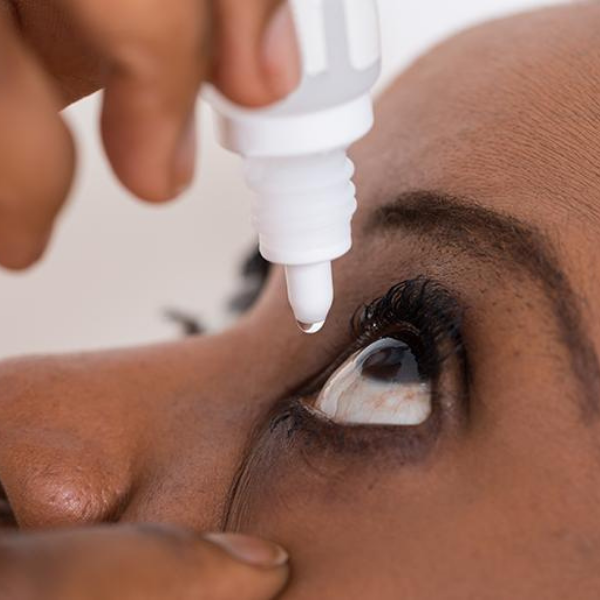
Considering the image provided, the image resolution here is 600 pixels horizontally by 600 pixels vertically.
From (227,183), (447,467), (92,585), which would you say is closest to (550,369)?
(447,467)

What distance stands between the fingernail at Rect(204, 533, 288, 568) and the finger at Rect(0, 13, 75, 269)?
152mm

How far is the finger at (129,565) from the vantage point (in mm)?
383

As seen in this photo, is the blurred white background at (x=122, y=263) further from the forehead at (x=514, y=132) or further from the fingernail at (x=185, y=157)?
the fingernail at (x=185, y=157)

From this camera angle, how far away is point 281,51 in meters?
0.37

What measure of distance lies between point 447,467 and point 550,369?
66 millimetres

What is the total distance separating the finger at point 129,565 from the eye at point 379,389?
14cm

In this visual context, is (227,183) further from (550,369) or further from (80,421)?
(550,369)

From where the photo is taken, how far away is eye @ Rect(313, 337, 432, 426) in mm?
548

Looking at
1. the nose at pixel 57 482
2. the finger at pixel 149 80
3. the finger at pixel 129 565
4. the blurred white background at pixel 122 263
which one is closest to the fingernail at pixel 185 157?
the finger at pixel 149 80

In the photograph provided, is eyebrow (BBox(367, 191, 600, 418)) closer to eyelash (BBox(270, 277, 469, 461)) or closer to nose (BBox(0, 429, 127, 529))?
eyelash (BBox(270, 277, 469, 461))

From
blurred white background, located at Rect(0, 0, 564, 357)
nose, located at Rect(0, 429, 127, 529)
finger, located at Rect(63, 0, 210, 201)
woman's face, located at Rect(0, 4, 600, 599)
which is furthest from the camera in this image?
blurred white background, located at Rect(0, 0, 564, 357)

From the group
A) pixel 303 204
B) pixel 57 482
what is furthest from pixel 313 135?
pixel 57 482

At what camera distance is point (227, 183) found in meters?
1.25

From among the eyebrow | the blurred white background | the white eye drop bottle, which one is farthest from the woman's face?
the blurred white background
